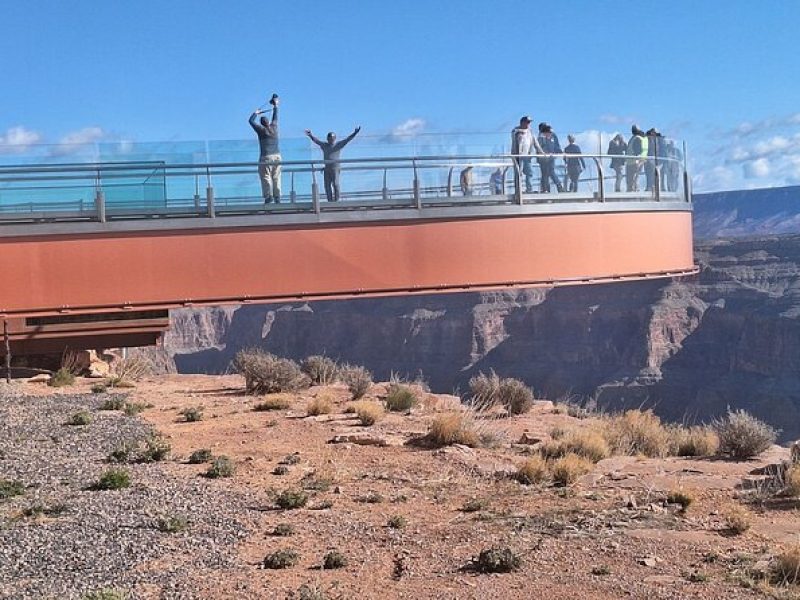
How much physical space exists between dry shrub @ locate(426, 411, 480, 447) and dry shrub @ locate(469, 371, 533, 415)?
7.01 meters

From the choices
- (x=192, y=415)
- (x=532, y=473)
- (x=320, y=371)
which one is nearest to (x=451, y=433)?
(x=532, y=473)

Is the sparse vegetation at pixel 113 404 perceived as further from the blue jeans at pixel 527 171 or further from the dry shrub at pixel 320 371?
the blue jeans at pixel 527 171

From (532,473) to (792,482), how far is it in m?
3.77

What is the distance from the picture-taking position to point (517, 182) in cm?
1812

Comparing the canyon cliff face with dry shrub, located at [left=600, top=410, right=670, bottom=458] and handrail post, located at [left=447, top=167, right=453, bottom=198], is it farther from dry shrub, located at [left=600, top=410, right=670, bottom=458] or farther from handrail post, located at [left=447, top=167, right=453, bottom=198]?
handrail post, located at [left=447, top=167, right=453, bottom=198]

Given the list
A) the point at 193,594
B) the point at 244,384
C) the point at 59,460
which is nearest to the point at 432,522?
the point at 193,594

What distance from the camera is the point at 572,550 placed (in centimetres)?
1174

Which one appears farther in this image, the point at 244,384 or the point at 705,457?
the point at 244,384

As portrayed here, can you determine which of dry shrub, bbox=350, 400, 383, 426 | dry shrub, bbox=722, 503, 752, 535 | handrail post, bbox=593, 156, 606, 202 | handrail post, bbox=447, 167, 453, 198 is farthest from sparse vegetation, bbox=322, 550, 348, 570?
dry shrub, bbox=350, 400, 383, 426

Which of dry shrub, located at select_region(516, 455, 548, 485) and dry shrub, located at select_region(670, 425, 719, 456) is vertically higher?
dry shrub, located at select_region(516, 455, 548, 485)

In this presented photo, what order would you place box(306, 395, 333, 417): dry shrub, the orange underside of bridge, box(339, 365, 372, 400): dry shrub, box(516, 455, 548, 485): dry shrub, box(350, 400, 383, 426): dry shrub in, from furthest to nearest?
box(339, 365, 372, 400): dry shrub
box(306, 395, 333, 417): dry shrub
box(350, 400, 383, 426): dry shrub
box(516, 455, 548, 485): dry shrub
the orange underside of bridge

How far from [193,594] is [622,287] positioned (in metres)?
113

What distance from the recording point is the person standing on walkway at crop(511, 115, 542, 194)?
18.4 meters

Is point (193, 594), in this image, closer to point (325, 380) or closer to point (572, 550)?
point (572, 550)
